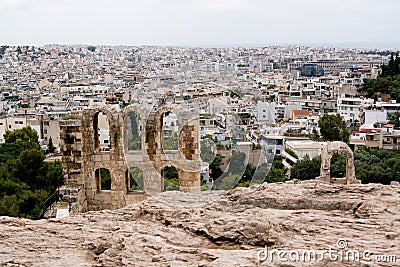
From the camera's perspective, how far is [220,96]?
744 centimetres

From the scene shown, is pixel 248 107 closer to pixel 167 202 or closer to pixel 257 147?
pixel 257 147

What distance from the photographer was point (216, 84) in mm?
7434

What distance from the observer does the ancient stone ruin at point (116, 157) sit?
11531 mm

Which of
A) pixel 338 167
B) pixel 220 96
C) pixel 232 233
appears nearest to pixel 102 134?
pixel 338 167

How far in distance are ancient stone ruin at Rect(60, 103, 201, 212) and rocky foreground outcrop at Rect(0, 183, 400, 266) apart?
19.7ft

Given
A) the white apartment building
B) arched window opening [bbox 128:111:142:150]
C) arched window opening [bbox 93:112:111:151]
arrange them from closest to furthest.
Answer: arched window opening [bbox 128:111:142:150], arched window opening [bbox 93:112:111:151], the white apartment building

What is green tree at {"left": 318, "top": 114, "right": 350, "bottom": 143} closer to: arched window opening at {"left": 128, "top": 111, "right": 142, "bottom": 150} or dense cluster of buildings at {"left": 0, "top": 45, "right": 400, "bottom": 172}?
dense cluster of buildings at {"left": 0, "top": 45, "right": 400, "bottom": 172}

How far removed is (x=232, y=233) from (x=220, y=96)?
3420 millimetres

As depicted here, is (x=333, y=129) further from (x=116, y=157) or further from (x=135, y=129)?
(x=116, y=157)

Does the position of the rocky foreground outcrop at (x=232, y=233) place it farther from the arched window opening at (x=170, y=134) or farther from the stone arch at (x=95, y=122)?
the stone arch at (x=95, y=122)

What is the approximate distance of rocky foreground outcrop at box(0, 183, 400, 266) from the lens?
3.73 metres

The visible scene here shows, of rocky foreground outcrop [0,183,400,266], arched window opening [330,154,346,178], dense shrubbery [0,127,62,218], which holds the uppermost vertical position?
rocky foreground outcrop [0,183,400,266]

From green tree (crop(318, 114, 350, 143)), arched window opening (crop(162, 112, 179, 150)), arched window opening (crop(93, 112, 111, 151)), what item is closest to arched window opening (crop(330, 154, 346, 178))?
arched window opening (crop(93, 112, 111, 151))

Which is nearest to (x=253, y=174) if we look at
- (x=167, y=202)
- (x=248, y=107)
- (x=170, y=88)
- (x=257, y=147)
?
(x=257, y=147)
